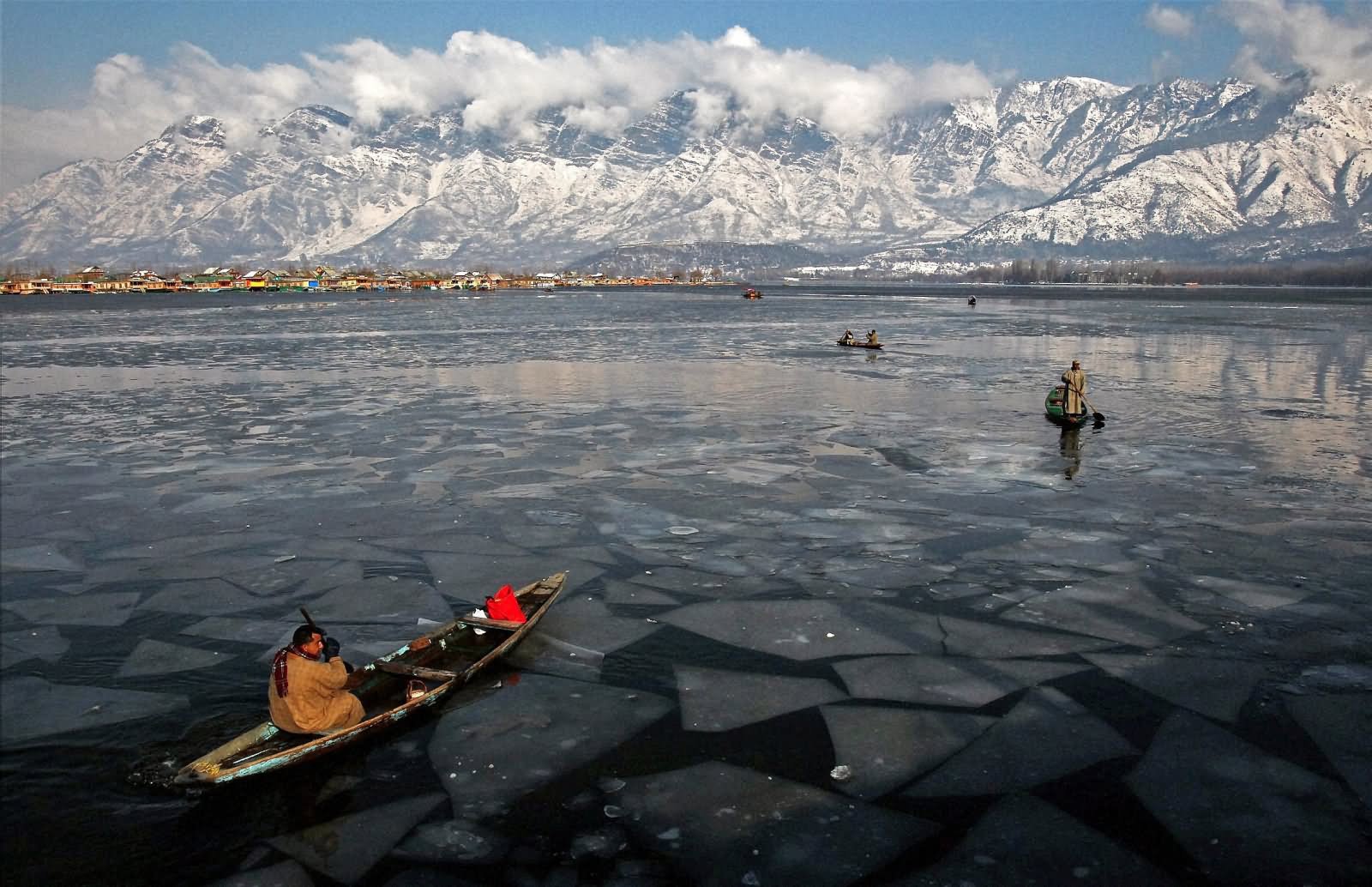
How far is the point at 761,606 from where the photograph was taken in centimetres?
1160

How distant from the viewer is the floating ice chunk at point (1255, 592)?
11.5 metres

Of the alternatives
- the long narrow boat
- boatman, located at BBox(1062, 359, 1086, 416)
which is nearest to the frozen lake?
the long narrow boat

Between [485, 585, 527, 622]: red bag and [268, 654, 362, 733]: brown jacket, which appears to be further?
[485, 585, 527, 622]: red bag

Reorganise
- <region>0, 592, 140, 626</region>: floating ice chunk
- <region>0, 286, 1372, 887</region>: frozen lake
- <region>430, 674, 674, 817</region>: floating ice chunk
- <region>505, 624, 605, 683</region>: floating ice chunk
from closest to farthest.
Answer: <region>0, 286, 1372, 887</region>: frozen lake, <region>430, 674, 674, 817</region>: floating ice chunk, <region>505, 624, 605, 683</region>: floating ice chunk, <region>0, 592, 140, 626</region>: floating ice chunk

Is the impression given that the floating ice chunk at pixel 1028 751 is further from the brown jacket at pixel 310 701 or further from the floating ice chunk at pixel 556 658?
the brown jacket at pixel 310 701

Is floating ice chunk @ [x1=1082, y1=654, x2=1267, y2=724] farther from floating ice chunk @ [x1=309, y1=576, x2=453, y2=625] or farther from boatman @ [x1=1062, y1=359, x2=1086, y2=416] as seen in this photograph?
boatman @ [x1=1062, y1=359, x2=1086, y2=416]

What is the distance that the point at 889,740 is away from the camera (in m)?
8.59

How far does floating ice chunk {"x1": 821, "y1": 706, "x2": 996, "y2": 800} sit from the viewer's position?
26.2 feet

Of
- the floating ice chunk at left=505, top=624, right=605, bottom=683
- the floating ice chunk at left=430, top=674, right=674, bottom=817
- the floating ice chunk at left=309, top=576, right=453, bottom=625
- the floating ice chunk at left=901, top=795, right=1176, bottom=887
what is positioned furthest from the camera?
the floating ice chunk at left=309, top=576, right=453, bottom=625

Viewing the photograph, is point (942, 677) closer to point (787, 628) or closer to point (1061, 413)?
point (787, 628)

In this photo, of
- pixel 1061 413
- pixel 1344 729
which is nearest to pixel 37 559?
pixel 1344 729

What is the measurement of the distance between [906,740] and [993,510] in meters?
8.07

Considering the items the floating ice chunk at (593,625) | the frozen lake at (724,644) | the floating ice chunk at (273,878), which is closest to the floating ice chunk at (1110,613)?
the frozen lake at (724,644)

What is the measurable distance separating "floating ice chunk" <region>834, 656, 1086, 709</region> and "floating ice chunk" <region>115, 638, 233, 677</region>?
21.8 feet
